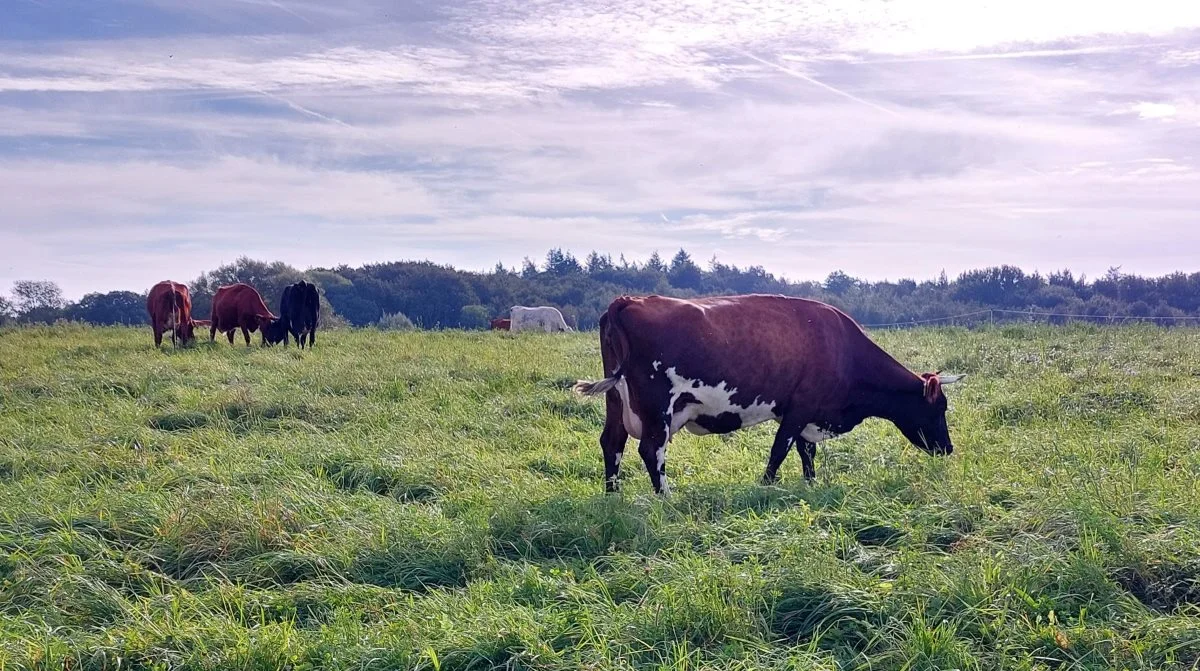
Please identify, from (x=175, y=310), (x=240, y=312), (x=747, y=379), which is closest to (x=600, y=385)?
(x=747, y=379)

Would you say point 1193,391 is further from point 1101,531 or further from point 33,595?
point 33,595

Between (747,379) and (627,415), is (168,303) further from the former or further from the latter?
(747,379)

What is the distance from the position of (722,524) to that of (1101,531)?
7.11 feet

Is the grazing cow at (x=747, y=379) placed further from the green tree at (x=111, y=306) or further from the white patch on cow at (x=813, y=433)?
the green tree at (x=111, y=306)

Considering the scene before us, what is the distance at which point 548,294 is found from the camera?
58.1 m

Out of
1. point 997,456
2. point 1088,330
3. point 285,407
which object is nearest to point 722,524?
point 997,456

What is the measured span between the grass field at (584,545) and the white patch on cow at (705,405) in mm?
539

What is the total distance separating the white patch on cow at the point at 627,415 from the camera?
7410mm

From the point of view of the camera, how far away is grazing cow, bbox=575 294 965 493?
740 centimetres

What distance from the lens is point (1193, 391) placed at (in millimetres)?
9961

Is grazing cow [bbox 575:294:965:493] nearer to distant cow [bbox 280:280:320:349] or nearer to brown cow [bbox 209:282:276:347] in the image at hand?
distant cow [bbox 280:280:320:349]

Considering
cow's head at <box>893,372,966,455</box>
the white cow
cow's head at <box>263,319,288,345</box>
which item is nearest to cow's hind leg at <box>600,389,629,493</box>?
cow's head at <box>893,372,966,455</box>

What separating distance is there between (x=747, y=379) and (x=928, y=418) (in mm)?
1967

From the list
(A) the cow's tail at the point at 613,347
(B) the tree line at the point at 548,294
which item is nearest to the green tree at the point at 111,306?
(B) the tree line at the point at 548,294
